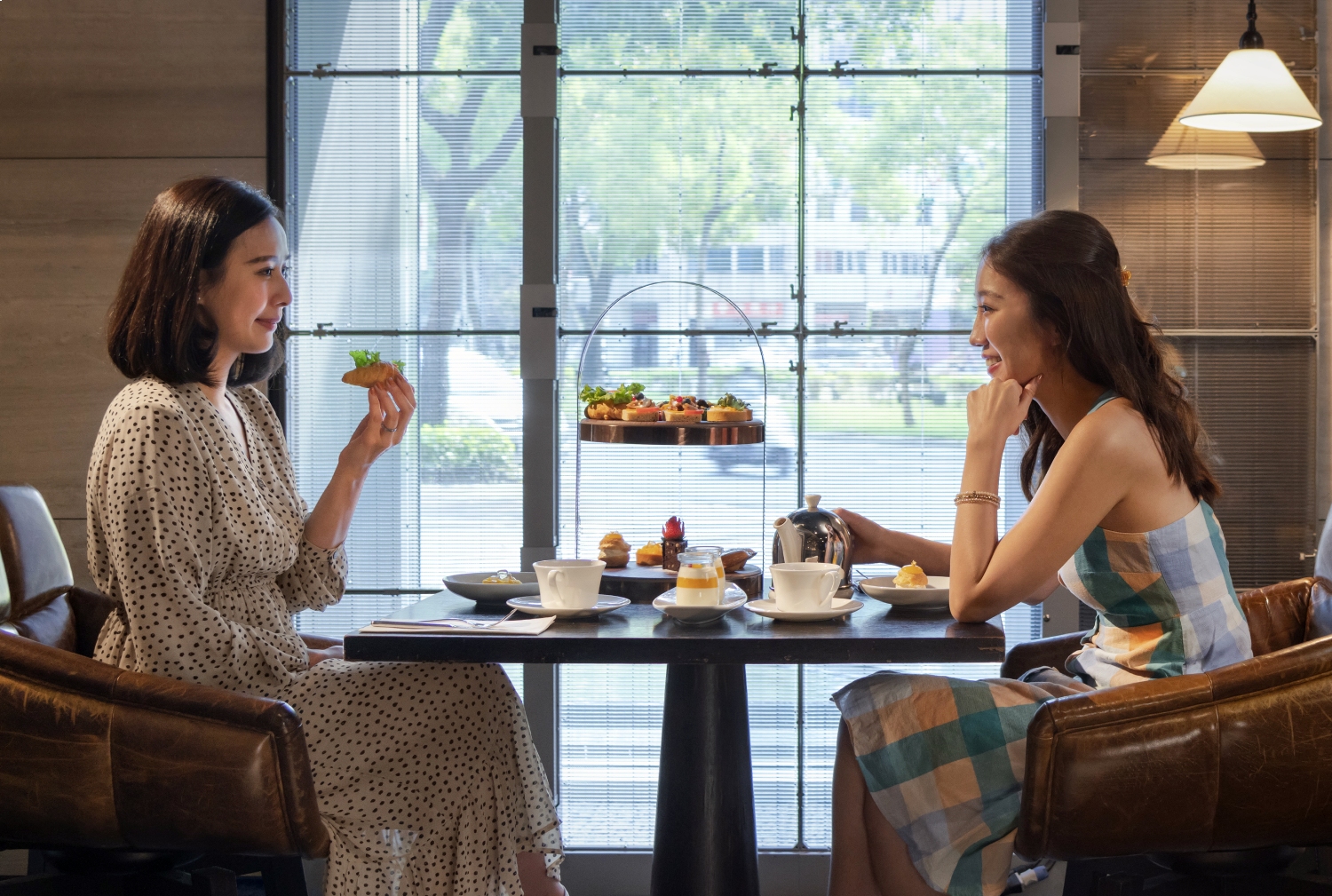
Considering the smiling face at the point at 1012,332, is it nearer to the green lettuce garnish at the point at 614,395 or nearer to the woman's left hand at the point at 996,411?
the woman's left hand at the point at 996,411

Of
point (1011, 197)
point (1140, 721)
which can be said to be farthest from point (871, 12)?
point (1140, 721)

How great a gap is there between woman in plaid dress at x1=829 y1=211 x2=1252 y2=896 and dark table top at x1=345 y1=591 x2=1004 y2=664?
72 mm

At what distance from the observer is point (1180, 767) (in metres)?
1.83

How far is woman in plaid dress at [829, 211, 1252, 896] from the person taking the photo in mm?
1936

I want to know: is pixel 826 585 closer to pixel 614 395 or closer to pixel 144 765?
pixel 614 395

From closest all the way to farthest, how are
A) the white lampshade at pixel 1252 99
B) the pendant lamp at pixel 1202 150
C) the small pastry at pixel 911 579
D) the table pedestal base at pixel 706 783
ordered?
the small pastry at pixel 911 579 < the table pedestal base at pixel 706 783 < the white lampshade at pixel 1252 99 < the pendant lamp at pixel 1202 150

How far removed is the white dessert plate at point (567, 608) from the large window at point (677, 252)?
4.03 feet

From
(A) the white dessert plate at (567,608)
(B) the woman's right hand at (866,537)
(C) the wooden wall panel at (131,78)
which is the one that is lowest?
(A) the white dessert plate at (567,608)

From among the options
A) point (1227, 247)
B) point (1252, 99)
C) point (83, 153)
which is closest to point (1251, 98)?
point (1252, 99)

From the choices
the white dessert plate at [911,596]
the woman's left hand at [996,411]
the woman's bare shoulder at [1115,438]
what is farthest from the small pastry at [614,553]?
the woman's bare shoulder at [1115,438]

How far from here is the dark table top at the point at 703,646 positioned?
1.94 meters

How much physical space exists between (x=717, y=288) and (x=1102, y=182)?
1.16 metres

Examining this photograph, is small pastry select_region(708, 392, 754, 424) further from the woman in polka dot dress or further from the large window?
the large window

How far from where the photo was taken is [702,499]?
350 cm
